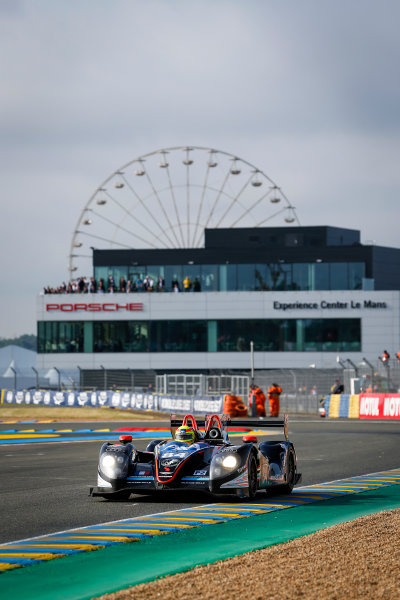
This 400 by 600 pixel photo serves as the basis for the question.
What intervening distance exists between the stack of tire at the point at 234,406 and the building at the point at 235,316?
103 feet

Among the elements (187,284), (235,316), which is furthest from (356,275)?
(187,284)

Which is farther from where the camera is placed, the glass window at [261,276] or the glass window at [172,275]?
the glass window at [172,275]

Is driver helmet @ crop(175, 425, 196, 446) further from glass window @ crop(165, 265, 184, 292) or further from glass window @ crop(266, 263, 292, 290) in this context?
glass window @ crop(165, 265, 184, 292)

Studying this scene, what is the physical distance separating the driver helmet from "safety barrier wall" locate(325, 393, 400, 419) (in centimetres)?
3254

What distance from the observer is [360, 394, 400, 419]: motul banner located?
45.6 metres

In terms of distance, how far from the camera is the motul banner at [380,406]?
45.6 m

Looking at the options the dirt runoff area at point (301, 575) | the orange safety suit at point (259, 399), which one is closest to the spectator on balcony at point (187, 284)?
the orange safety suit at point (259, 399)

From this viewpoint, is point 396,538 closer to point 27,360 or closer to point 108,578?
point 108,578

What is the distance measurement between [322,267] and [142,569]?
7131 cm

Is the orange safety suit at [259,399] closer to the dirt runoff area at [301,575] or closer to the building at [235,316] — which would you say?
the building at [235,316]

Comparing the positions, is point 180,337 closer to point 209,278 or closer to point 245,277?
point 209,278

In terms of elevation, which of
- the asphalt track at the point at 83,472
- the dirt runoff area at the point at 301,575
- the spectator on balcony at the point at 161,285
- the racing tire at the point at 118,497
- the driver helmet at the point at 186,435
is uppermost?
the spectator on balcony at the point at 161,285

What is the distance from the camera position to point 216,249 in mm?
80750

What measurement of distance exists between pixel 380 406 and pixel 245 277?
116 feet
